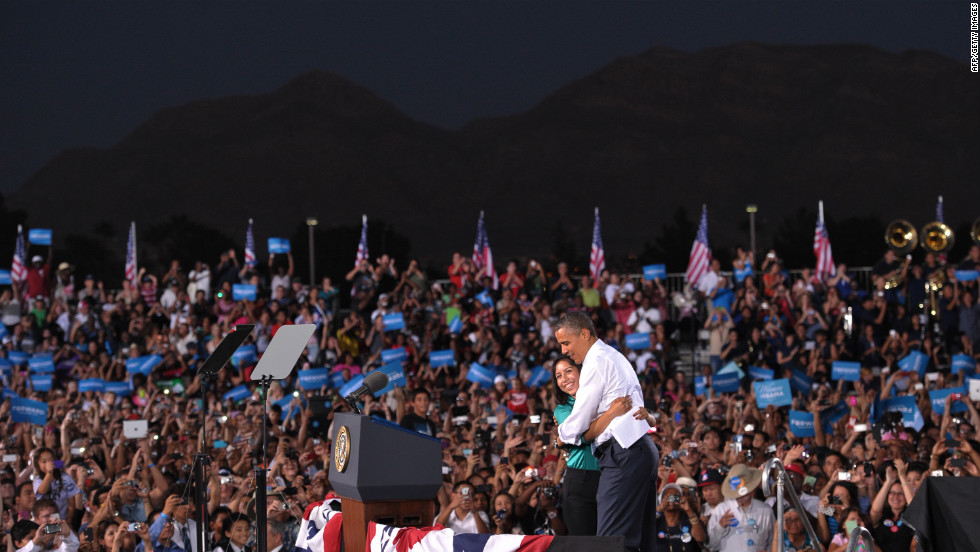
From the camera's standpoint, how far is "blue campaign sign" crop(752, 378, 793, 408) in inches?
493

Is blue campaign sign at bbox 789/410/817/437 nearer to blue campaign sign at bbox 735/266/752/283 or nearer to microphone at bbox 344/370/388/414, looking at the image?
blue campaign sign at bbox 735/266/752/283

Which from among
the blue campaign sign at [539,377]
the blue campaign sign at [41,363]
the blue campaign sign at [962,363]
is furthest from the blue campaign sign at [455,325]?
the blue campaign sign at [962,363]

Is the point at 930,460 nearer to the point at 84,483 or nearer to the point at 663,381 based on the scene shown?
the point at 663,381

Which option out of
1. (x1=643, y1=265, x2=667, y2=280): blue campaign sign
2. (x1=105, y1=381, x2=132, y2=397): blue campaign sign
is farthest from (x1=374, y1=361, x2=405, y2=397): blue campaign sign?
(x1=643, y1=265, x2=667, y2=280): blue campaign sign

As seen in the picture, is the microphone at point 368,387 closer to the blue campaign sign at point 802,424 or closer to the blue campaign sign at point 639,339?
the blue campaign sign at point 802,424

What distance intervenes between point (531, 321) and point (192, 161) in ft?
206

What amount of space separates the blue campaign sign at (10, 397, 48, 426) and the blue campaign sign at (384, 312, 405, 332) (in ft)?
18.0

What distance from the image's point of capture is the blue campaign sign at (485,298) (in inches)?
728

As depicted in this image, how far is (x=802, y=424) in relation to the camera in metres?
11.9

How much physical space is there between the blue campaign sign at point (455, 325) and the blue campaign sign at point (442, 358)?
1698 mm

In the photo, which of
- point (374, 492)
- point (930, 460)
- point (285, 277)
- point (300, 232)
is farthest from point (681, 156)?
point (374, 492)

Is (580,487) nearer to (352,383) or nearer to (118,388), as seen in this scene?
(352,383)

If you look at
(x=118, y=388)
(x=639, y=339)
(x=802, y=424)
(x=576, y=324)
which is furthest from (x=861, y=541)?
(x=118, y=388)

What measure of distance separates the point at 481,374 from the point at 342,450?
9552 mm
